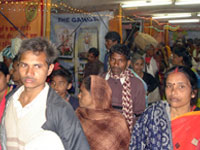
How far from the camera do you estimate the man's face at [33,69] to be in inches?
73.3

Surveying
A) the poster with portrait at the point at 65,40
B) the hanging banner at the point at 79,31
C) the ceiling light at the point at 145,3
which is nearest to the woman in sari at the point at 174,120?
the hanging banner at the point at 79,31

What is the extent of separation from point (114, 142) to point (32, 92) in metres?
0.99

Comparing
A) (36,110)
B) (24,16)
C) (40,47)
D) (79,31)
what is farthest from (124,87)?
(79,31)

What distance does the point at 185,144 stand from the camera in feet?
6.97

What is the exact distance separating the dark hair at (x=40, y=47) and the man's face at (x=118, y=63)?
1.51m

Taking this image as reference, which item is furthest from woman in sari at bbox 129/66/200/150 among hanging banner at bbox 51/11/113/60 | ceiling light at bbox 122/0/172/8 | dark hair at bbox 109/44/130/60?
ceiling light at bbox 122/0/172/8

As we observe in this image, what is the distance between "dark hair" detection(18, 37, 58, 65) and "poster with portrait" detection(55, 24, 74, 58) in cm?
440

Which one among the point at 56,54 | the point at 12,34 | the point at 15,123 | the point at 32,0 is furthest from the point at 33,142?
the point at 12,34

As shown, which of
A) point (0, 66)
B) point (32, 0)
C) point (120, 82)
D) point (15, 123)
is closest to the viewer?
point (15, 123)

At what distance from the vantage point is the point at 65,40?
6.44 m

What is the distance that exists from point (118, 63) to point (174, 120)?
138 cm

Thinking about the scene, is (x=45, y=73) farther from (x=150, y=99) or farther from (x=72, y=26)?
(x=72, y=26)

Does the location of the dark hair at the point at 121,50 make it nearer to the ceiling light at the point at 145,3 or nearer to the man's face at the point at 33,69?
the man's face at the point at 33,69

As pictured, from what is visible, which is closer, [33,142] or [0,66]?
[33,142]
